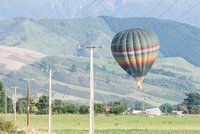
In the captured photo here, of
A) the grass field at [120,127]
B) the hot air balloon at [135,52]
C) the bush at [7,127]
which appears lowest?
the bush at [7,127]

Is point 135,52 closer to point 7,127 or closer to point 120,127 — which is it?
point 7,127

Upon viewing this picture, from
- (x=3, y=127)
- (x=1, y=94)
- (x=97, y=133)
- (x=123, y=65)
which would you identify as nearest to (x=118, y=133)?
(x=97, y=133)

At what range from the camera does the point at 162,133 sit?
328 feet

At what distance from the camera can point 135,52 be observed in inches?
3511

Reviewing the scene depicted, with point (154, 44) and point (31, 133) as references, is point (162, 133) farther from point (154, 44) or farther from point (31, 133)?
point (31, 133)

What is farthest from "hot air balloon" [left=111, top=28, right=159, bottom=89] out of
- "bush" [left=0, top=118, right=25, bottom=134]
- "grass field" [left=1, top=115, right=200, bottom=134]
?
"bush" [left=0, top=118, right=25, bottom=134]

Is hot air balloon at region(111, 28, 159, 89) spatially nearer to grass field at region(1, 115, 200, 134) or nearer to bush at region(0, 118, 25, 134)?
grass field at region(1, 115, 200, 134)

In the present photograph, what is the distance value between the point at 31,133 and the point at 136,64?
15582mm

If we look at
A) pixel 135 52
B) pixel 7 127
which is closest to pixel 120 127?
pixel 135 52

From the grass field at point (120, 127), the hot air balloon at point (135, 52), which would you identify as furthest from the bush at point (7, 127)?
the hot air balloon at point (135, 52)

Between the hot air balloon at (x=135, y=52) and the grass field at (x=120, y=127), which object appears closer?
the hot air balloon at (x=135, y=52)

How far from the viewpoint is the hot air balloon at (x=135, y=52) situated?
88.9m

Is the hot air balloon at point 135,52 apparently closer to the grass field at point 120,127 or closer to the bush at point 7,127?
the grass field at point 120,127

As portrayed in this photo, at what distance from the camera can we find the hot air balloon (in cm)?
8888
